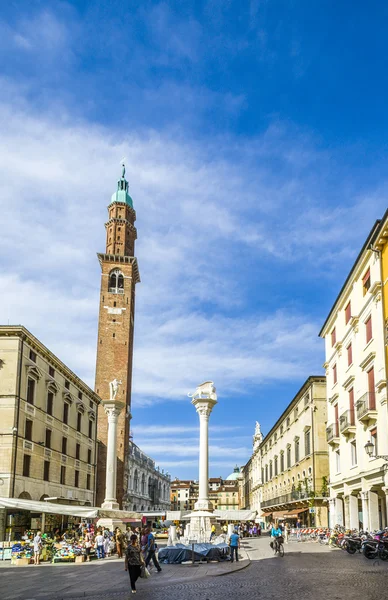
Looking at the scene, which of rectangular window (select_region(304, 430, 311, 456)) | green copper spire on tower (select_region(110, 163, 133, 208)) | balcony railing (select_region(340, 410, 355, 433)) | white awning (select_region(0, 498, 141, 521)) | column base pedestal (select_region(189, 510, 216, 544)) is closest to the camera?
white awning (select_region(0, 498, 141, 521))

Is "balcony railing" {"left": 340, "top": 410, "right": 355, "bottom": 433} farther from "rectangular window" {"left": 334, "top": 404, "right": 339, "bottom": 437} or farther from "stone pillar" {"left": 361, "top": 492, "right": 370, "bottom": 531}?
"stone pillar" {"left": 361, "top": 492, "right": 370, "bottom": 531}

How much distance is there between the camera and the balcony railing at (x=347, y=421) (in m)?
32.5

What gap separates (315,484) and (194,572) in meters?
29.6

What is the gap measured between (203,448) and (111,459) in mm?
8416

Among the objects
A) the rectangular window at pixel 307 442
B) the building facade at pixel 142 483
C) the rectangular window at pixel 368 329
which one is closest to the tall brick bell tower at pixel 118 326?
the building facade at pixel 142 483

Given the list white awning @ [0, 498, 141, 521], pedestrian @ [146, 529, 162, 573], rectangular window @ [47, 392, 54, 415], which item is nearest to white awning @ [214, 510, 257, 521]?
white awning @ [0, 498, 141, 521]

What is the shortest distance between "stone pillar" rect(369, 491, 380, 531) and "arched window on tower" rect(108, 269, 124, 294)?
1942 inches

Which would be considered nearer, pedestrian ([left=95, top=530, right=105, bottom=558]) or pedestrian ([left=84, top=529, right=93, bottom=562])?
pedestrian ([left=84, top=529, right=93, bottom=562])

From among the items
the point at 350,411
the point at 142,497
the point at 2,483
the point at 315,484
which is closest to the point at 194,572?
the point at 350,411

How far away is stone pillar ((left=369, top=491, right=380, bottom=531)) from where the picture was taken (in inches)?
1129

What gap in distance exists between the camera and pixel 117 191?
8406 cm

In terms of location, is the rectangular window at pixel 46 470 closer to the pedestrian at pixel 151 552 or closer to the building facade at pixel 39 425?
the building facade at pixel 39 425

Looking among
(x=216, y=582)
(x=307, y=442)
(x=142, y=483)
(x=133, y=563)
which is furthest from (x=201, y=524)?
(x=142, y=483)

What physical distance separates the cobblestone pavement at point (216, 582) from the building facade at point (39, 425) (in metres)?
13.3
